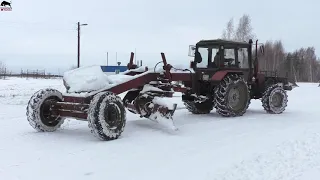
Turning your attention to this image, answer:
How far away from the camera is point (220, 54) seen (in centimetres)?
1161

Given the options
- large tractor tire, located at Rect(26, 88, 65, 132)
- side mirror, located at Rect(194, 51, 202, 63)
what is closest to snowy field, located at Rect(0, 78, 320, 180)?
large tractor tire, located at Rect(26, 88, 65, 132)

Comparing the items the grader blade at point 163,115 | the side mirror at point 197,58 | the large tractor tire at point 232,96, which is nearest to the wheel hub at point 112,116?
the grader blade at point 163,115

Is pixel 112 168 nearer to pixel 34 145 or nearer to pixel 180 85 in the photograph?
pixel 34 145

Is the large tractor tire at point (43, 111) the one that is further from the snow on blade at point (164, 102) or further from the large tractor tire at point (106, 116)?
the snow on blade at point (164, 102)

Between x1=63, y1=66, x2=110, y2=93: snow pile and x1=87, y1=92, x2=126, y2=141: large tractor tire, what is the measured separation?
523 millimetres

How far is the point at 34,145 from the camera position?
7.05 m

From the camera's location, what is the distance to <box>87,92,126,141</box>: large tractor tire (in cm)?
726

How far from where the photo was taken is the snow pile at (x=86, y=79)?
8.05 m

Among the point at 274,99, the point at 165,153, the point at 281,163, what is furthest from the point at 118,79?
the point at 274,99

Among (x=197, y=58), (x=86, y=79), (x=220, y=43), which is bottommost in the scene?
(x=86, y=79)

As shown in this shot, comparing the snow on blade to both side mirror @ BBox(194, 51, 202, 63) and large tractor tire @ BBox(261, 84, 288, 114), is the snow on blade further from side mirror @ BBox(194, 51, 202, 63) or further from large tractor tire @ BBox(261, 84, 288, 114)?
large tractor tire @ BBox(261, 84, 288, 114)

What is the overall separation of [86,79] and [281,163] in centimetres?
412

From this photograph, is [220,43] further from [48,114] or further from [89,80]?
[48,114]

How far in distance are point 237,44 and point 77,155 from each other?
22.8 feet
